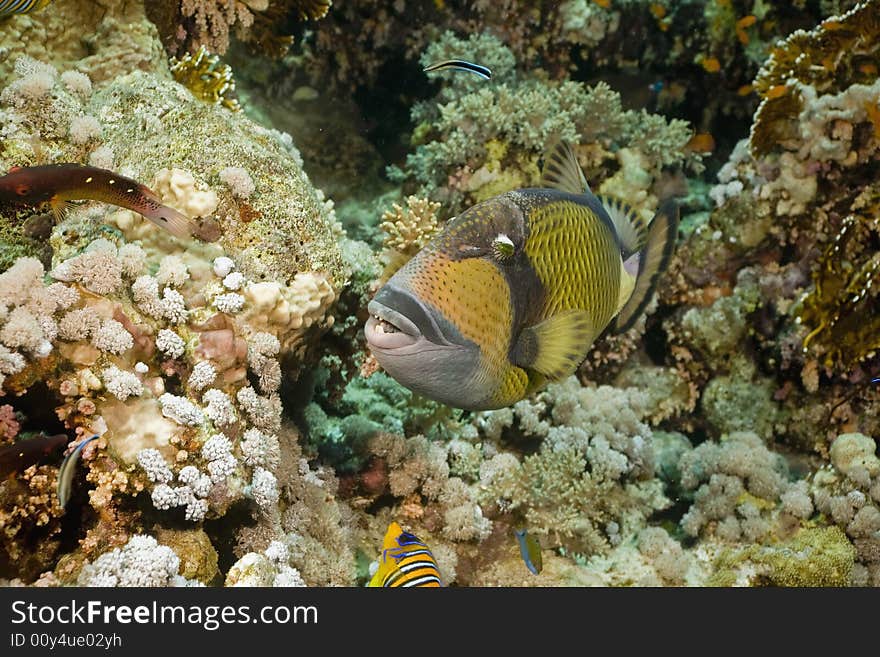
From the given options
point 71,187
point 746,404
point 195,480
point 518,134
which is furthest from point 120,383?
point 746,404

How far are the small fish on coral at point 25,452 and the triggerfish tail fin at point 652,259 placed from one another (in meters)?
2.36

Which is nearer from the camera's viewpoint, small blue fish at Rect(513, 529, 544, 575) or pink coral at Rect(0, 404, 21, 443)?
pink coral at Rect(0, 404, 21, 443)

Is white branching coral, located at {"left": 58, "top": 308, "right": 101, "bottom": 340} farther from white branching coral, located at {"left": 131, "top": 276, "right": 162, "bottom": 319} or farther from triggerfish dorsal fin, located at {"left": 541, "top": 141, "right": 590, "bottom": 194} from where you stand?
triggerfish dorsal fin, located at {"left": 541, "top": 141, "right": 590, "bottom": 194}

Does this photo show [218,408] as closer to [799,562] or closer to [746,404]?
[799,562]

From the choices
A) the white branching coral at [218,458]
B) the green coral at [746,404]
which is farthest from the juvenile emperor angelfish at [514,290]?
the green coral at [746,404]

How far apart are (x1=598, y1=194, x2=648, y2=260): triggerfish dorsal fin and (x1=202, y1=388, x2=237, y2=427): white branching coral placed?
189 centimetres

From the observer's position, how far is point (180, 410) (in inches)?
106

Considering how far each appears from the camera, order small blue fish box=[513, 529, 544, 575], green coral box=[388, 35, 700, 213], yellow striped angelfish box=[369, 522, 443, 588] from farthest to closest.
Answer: green coral box=[388, 35, 700, 213] → small blue fish box=[513, 529, 544, 575] → yellow striped angelfish box=[369, 522, 443, 588]

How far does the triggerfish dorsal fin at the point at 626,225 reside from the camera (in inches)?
100.0

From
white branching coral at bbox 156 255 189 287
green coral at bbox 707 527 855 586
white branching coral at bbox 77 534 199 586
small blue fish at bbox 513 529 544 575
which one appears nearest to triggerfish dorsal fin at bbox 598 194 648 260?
small blue fish at bbox 513 529 544 575

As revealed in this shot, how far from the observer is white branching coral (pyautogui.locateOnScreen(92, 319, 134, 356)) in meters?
2.68

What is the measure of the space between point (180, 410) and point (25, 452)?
57 cm

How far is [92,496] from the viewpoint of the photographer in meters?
2.50

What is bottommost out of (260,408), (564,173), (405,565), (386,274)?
(405,565)
